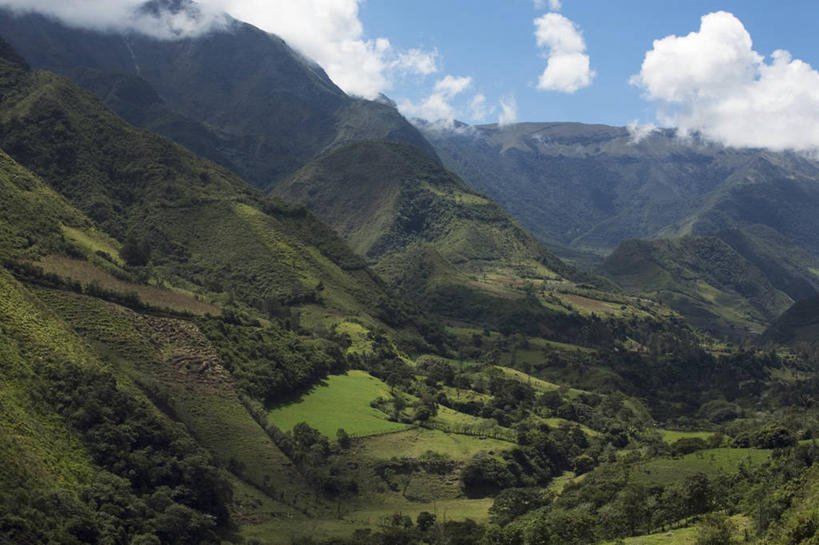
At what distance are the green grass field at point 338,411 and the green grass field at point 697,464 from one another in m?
41.2

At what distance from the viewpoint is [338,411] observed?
391ft

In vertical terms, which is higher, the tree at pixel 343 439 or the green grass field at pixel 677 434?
the green grass field at pixel 677 434

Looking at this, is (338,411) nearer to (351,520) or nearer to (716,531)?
(351,520)

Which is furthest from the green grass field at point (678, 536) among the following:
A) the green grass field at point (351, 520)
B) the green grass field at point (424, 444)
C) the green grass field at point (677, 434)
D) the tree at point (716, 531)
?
the green grass field at point (677, 434)

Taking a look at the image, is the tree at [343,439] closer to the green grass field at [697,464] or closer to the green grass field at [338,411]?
the green grass field at [338,411]

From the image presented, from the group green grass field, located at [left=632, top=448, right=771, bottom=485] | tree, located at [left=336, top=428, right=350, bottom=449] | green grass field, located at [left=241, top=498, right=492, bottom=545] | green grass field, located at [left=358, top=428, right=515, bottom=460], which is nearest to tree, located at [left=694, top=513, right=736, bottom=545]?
green grass field, located at [left=632, top=448, right=771, bottom=485]

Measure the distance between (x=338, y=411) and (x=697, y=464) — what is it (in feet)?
180

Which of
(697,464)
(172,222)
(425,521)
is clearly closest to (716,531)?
(425,521)

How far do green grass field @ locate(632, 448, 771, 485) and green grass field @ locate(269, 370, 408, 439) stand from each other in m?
41.2

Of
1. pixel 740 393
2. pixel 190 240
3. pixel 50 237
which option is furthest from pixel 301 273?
pixel 740 393

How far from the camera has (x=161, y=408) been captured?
311 feet

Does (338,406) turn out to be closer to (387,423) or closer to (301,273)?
(387,423)

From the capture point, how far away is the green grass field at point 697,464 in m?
86.9

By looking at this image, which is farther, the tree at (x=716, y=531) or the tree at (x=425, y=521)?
the tree at (x=425, y=521)
